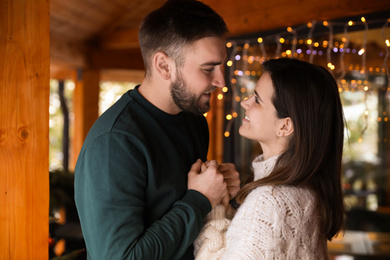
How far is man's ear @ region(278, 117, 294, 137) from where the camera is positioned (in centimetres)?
152

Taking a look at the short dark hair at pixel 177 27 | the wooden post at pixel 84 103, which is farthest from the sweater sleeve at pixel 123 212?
the wooden post at pixel 84 103

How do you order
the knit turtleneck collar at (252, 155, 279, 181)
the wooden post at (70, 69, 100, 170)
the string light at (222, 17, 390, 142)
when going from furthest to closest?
the wooden post at (70, 69, 100, 170) < the string light at (222, 17, 390, 142) < the knit turtleneck collar at (252, 155, 279, 181)

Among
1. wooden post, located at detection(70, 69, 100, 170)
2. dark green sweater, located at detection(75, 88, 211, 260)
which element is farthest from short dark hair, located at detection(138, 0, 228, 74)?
wooden post, located at detection(70, 69, 100, 170)

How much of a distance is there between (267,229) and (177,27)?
749mm

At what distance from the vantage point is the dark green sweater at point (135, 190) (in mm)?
1208

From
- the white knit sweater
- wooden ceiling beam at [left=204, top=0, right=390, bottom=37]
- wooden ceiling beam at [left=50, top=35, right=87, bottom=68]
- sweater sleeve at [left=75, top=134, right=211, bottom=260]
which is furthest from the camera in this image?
wooden ceiling beam at [left=50, top=35, right=87, bottom=68]

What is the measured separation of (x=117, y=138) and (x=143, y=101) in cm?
23

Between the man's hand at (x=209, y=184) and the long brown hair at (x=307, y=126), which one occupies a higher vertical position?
the long brown hair at (x=307, y=126)

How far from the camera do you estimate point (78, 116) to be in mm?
5832

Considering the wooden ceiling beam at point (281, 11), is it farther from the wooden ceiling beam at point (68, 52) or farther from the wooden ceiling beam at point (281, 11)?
the wooden ceiling beam at point (68, 52)

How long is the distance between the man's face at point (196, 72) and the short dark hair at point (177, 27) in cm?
3

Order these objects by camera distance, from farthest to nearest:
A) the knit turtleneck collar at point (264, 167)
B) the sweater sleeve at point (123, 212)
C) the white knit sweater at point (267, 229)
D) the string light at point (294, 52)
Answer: the string light at point (294, 52) → the knit turtleneck collar at point (264, 167) → the white knit sweater at point (267, 229) → the sweater sleeve at point (123, 212)

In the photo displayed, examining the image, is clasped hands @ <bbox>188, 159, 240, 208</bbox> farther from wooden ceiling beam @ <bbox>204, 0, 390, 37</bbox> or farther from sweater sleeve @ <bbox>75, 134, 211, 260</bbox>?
wooden ceiling beam @ <bbox>204, 0, 390, 37</bbox>

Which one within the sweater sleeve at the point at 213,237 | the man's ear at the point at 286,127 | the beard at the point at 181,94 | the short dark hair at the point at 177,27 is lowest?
the sweater sleeve at the point at 213,237
